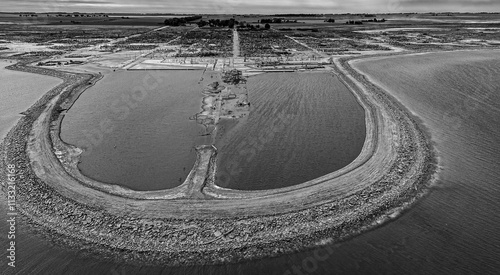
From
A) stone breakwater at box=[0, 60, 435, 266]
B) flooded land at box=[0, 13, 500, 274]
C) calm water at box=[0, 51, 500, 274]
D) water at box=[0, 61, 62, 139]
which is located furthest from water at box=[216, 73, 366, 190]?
water at box=[0, 61, 62, 139]

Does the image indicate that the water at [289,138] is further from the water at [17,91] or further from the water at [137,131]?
the water at [17,91]

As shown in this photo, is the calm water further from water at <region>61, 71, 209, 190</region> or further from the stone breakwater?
water at <region>61, 71, 209, 190</region>

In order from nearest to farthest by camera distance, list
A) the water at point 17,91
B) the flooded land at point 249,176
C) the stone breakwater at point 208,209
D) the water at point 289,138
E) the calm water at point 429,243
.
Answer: the calm water at point 429,243
the flooded land at point 249,176
the stone breakwater at point 208,209
the water at point 289,138
the water at point 17,91

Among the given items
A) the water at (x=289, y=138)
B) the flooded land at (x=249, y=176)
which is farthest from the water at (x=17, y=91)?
the water at (x=289, y=138)

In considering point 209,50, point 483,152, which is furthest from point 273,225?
point 209,50

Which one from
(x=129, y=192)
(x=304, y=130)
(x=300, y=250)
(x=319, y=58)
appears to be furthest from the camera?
(x=319, y=58)

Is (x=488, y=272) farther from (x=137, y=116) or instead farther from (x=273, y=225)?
(x=137, y=116)
